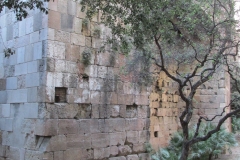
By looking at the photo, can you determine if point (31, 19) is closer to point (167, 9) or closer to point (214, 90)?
point (167, 9)

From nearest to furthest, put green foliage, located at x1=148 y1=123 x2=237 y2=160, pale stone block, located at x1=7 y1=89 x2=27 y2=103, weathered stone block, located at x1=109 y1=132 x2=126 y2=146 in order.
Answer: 1. pale stone block, located at x1=7 y1=89 x2=27 y2=103
2. weathered stone block, located at x1=109 y1=132 x2=126 y2=146
3. green foliage, located at x1=148 y1=123 x2=237 y2=160

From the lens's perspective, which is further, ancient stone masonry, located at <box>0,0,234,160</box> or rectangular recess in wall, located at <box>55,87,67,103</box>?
rectangular recess in wall, located at <box>55,87,67,103</box>

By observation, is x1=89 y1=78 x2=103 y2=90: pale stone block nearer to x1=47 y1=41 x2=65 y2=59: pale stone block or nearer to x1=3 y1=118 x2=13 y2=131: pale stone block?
x1=47 y1=41 x2=65 y2=59: pale stone block

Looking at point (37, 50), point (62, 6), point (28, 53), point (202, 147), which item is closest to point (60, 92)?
point (37, 50)

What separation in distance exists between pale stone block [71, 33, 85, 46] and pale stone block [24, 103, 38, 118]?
→ 1.86m

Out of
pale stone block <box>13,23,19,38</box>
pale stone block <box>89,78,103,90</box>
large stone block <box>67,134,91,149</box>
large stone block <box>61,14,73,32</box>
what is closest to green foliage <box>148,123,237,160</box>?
large stone block <box>67,134,91,149</box>

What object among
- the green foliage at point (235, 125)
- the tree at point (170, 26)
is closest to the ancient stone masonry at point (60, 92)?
the tree at point (170, 26)

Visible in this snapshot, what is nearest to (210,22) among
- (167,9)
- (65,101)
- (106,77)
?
(167,9)

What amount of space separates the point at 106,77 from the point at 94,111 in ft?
3.39

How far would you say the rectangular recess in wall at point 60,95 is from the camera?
7447 mm

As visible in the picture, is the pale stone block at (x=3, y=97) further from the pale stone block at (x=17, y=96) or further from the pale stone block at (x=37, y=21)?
the pale stone block at (x=37, y=21)

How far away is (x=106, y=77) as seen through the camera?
8656mm

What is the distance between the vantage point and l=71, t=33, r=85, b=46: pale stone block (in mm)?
7846

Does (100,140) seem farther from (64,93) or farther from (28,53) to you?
(28,53)
